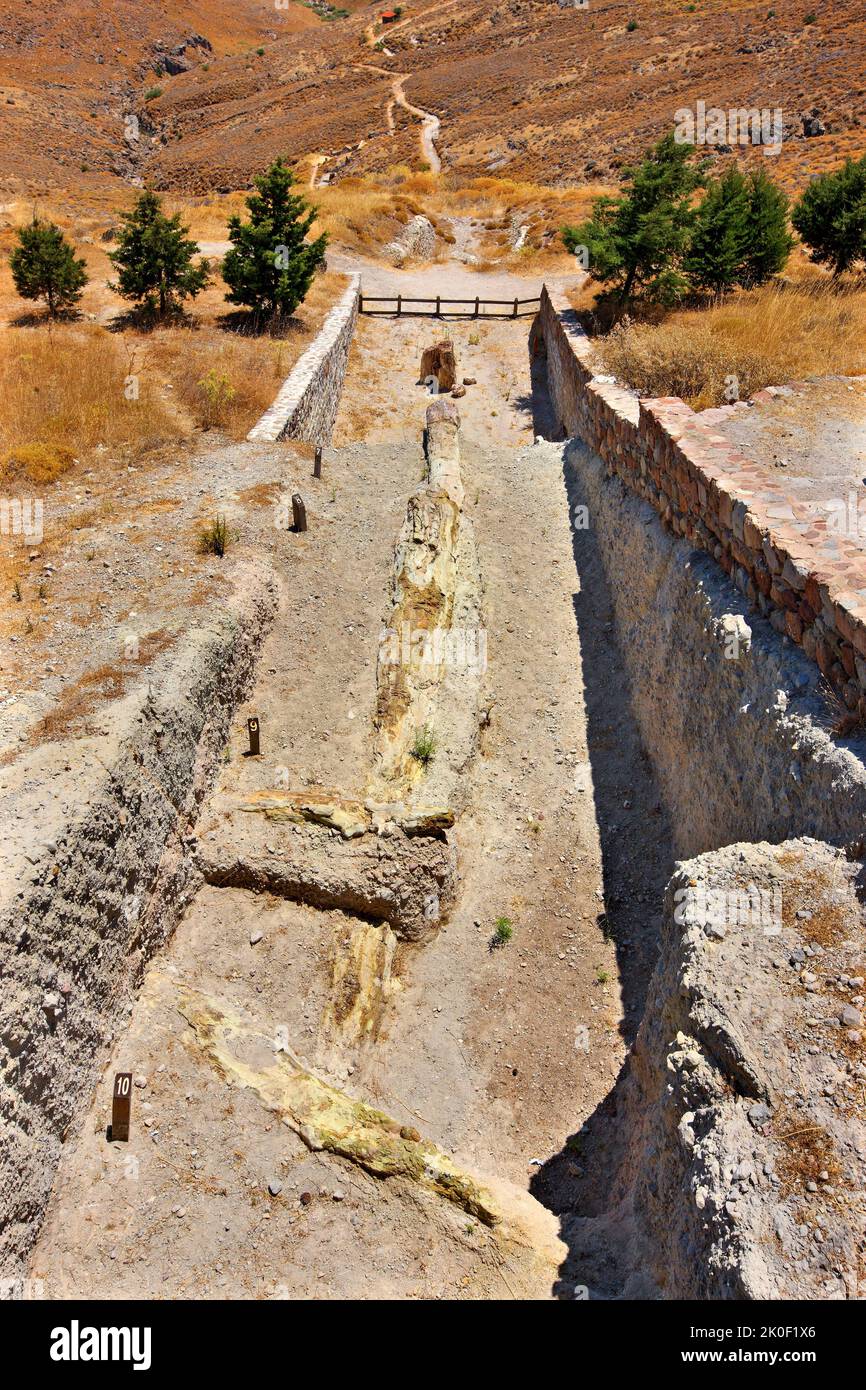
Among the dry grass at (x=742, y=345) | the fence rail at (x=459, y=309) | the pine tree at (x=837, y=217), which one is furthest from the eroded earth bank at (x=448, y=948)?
the fence rail at (x=459, y=309)

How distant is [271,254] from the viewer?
18.1m

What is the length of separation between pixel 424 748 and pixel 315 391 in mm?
10137

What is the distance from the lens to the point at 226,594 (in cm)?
955

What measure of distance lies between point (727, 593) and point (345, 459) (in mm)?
8626

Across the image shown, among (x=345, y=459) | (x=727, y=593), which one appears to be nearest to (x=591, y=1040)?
(x=727, y=593)

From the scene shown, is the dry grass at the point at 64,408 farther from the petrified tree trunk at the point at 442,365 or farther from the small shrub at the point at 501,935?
the small shrub at the point at 501,935

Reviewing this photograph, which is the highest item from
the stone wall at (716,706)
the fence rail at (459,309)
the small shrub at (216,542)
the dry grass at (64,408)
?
the fence rail at (459,309)

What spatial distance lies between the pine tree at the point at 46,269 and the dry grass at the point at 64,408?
2538 millimetres

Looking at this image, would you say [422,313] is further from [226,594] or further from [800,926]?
[800,926]

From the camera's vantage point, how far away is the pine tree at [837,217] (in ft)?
54.7

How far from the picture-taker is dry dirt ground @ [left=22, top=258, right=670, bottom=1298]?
16.4 ft

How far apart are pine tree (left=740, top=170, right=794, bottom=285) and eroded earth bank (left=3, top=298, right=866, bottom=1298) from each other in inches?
310

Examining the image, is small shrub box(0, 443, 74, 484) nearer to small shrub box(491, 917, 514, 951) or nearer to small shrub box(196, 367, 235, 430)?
small shrub box(196, 367, 235, 430)

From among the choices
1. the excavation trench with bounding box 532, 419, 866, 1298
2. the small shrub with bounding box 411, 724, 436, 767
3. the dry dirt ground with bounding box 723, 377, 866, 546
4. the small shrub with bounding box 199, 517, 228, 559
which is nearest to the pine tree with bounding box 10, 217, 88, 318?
the small shrub with bounding box 199, 517, 228, 559
